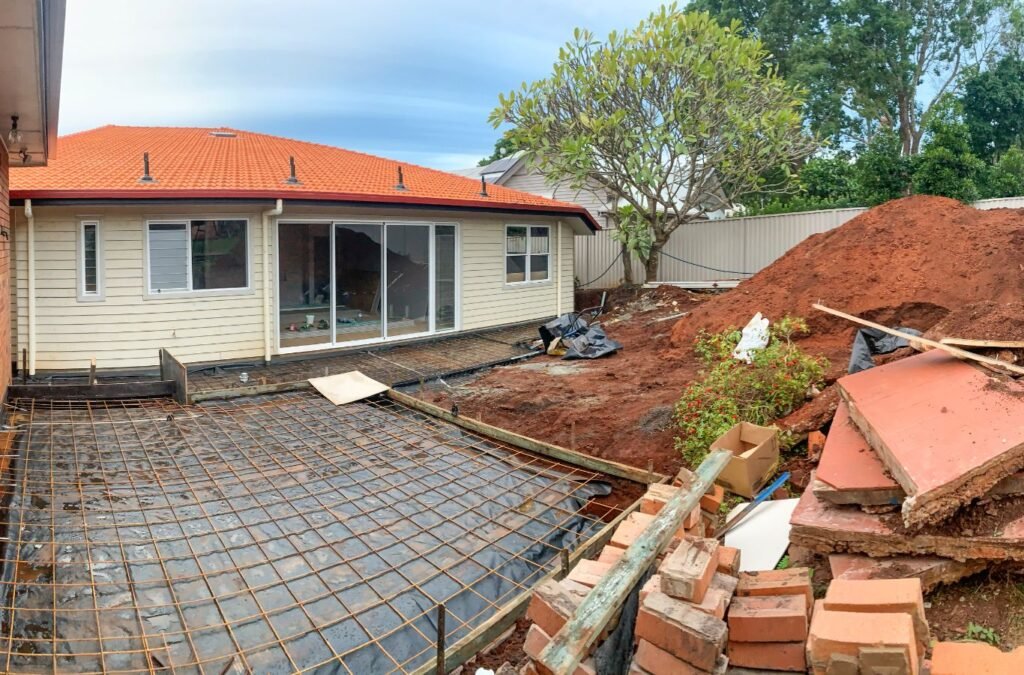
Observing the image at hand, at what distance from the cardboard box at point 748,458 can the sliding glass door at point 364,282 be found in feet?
24.3

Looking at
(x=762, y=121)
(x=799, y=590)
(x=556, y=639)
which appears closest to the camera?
(x=556, y=639)

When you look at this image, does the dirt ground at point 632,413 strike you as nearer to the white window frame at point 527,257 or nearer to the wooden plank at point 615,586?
the wooden plank at point 615,586

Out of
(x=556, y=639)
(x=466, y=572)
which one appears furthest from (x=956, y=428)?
(x=466, y=572)

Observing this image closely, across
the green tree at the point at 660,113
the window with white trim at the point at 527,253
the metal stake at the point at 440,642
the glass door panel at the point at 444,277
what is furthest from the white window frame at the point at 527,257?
the metal stake at the point at 440,642

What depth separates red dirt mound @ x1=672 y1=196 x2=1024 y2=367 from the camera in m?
8.88

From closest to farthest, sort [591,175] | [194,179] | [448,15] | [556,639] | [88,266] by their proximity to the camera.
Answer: [556,639]
[88,266]
[194,179]
[448,15]
[591,175]

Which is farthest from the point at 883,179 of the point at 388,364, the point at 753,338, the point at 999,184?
the point at 388,364

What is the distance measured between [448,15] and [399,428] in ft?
25.6

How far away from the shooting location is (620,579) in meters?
3.22

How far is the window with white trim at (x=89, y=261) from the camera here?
9547 millimetres

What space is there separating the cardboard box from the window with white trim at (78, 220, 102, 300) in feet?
28.0

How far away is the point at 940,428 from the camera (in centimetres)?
384

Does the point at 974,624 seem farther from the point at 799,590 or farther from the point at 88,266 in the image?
the point at 88,266

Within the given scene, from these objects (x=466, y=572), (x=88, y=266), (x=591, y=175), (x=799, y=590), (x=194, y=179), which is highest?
(x=591, y=175)
